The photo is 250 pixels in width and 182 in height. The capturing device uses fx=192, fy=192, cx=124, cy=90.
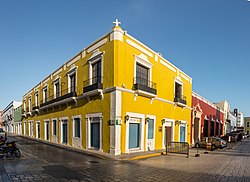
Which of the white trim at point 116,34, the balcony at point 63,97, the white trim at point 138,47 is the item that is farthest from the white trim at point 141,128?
the balcony at point 63,97

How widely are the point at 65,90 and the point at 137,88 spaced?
10.6 m

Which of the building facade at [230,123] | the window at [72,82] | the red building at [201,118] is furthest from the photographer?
the building facade at [230,123]

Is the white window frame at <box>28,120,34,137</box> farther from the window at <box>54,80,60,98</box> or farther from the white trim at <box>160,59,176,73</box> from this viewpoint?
the white trim at <box>160,59,176,73</box>

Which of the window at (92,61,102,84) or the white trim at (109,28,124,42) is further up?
the white trim at (109,28,124,42)

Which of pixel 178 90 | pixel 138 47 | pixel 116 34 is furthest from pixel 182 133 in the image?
pixel 116 34

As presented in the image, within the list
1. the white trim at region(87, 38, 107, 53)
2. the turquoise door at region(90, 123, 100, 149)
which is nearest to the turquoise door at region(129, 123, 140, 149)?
the turquoise door at region(90, 123, 100, 149)

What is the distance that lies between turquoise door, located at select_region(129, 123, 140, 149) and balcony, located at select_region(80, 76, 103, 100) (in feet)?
12.2

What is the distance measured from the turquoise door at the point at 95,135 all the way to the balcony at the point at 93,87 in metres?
2.63

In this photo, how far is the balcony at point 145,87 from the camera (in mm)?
15922

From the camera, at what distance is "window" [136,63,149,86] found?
17.1m

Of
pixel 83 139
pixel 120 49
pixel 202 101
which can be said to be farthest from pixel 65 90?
pixel 202 101

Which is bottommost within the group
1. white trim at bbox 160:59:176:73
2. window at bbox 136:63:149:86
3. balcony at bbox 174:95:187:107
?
balcony at bbox 174:95:187:107

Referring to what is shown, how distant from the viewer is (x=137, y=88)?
15812 mm

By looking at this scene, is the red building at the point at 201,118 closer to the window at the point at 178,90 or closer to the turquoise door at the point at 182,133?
the turquoise door at the point at 182,133
